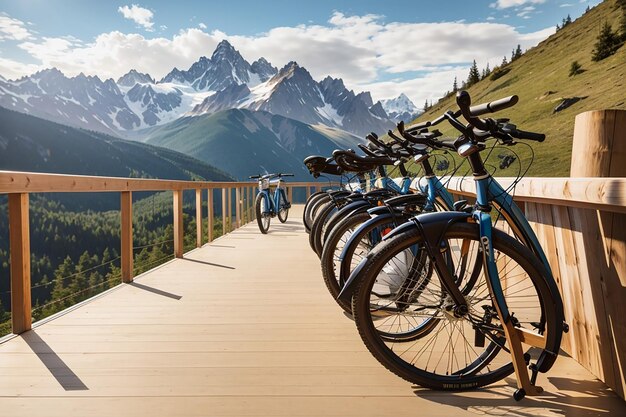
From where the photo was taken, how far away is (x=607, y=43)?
57.9 meters

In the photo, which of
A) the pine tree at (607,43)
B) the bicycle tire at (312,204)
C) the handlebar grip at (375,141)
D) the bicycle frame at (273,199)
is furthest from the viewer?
the pine tree at (607,43)

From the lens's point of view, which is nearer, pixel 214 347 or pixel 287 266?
pixel 214 347

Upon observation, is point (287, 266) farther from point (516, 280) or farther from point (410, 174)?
point (516, 280)

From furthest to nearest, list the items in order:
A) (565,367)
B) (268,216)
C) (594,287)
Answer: (268,216), (565,367), (594,287)

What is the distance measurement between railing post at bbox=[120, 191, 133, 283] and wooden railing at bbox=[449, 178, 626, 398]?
3.08 metres

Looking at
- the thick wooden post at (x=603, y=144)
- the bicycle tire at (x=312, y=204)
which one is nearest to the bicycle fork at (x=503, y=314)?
the thick wooden post at (x=603, y=144)

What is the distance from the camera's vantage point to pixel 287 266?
512 cm

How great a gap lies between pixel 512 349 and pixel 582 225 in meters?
0.66

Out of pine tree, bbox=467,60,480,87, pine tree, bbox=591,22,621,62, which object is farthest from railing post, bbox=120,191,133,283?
pine tree, bbox=467,60,480,87

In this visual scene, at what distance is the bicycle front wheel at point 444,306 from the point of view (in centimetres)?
184

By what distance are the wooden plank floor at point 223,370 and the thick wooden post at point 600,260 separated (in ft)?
0.43

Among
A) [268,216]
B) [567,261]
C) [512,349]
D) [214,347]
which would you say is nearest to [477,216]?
[512,349]

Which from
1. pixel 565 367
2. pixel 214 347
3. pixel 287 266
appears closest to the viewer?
pixel 565 367

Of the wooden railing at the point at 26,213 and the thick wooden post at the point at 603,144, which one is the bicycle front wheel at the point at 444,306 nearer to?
the thick wooden post at the point at 603,144
